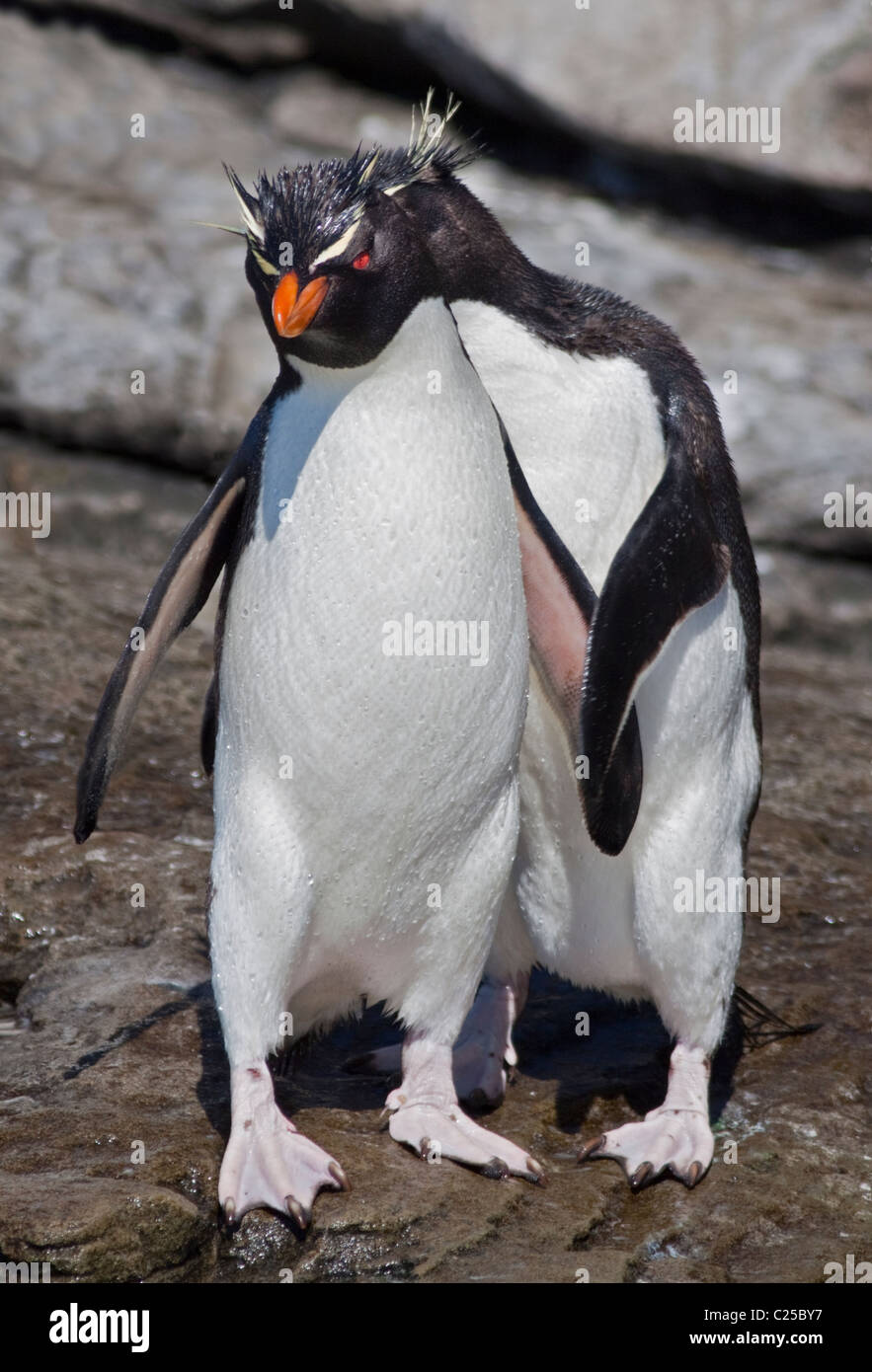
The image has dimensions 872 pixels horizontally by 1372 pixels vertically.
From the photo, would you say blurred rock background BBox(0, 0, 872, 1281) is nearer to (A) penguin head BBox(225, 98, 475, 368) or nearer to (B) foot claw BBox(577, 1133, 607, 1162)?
(B) foot claw BBox(577, 1133, 607, 1162)

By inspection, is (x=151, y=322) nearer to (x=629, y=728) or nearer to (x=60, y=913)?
(x=60, y=913)

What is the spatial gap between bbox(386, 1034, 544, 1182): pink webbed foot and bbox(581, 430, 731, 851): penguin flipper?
50 centimetres

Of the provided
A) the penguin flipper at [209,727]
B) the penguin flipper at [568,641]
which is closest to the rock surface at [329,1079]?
the penguin flipper at [209,727]

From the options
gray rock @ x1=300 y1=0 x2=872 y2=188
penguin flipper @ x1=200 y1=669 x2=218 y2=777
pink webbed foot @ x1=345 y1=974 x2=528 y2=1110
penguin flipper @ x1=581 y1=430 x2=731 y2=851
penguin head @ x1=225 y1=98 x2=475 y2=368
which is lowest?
pink webbed foot @ x1=345 y1=974 x2=528 y2=1110

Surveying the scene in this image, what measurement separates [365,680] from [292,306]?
1.92ft

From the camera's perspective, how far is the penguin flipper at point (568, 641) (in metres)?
2.68

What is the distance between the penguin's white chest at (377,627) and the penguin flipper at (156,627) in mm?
131

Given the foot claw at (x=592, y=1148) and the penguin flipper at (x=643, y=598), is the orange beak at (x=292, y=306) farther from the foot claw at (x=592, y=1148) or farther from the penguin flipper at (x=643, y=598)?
the foot claw at (x=592, y=1148)

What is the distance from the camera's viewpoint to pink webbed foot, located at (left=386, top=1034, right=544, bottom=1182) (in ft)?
8.71

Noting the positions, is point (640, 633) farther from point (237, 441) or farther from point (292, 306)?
point (237, 441)

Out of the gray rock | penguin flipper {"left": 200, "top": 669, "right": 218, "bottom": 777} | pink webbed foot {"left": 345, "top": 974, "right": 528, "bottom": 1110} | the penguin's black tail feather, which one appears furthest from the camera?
the gray rock

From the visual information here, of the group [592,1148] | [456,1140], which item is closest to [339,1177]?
[456,1140]

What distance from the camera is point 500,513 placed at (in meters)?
2.69

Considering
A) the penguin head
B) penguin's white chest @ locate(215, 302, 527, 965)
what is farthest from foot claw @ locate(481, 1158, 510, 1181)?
the penguin head
